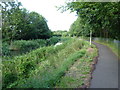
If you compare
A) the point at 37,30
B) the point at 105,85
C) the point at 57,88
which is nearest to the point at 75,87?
the point at 57,88

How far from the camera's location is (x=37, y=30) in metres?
23.1

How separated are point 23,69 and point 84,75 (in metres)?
3.44

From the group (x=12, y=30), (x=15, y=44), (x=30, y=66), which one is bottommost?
(x=30, y=66)

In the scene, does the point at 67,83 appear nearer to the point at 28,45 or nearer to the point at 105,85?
the point at 105,85

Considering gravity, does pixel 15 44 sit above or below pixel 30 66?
above

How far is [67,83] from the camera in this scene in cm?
391

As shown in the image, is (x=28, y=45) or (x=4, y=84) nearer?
(x=4, y=84)

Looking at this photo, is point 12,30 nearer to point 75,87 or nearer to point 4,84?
point 4,84

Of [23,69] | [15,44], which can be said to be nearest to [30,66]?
[23,69]

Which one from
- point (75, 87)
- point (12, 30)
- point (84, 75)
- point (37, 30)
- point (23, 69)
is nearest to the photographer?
point (75, 87)

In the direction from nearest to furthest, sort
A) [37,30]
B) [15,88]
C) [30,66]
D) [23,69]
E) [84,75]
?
[15,88] → [84,75] → [23,69] → [30,66] → [37,30]

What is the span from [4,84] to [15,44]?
12515 mm

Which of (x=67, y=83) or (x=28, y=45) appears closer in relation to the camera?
(x=67, y=83)

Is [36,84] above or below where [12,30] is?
below
